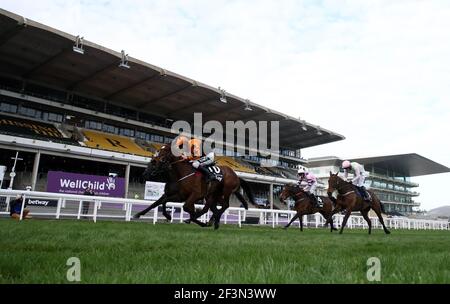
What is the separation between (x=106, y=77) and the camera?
104 feet

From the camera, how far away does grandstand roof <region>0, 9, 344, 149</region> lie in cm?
2553

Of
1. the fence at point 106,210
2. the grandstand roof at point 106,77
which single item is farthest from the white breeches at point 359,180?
the grandstand roof at point 106,77

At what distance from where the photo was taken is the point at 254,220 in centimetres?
2211

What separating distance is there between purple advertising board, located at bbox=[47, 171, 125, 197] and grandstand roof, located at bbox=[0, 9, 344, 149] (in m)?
9.23

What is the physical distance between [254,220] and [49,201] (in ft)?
37.1

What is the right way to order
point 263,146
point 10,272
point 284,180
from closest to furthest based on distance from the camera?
point 10,272
point 284,180
point 263,146

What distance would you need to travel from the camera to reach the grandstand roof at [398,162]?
69625 mm

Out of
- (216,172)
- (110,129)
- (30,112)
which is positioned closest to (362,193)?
(216,172)

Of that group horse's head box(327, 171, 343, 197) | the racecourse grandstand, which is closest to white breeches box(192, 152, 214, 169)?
horse's head box(327, 171, 343, 197)

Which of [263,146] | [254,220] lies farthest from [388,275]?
[263,146]

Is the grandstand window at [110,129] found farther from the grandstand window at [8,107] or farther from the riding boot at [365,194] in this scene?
the riding boot at [365,194]

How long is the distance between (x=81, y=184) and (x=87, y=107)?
11675 millimetres

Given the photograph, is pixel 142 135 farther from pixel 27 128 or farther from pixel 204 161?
pixel 204 161
